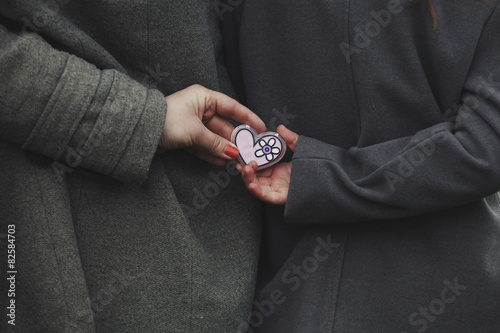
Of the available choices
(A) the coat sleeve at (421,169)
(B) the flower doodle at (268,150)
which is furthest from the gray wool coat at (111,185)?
(A) the coat sleeve at (421,169)

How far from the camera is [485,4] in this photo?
132cm

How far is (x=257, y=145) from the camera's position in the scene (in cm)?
142

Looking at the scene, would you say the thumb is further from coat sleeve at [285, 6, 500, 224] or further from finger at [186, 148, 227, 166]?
coat sleeve at [285, 6, 500, 224]

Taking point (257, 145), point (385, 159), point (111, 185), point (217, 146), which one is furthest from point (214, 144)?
point (385, 159)

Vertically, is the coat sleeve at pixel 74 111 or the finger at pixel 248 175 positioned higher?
the coat sleeve at pixel 74 111

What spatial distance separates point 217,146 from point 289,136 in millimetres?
187

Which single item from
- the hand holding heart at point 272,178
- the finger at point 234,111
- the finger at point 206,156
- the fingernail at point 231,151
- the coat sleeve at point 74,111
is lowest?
the hand holding heart at point 272,178

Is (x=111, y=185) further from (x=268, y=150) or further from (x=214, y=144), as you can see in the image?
(x=268, y=150)

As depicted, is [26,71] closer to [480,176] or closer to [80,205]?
[80,205]

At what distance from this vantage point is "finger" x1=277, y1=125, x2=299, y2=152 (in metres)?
1.44

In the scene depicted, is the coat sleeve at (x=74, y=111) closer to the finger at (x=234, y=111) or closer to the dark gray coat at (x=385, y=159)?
the finger at (x=234, y=111)

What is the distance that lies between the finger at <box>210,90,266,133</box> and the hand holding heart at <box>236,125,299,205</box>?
0.06 m

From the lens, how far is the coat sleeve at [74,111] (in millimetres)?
1185

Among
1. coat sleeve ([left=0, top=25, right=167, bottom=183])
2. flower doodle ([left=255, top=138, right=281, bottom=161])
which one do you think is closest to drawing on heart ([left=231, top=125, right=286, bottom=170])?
flower doodle ([left=255, top=138, right=281, bottom=161])
